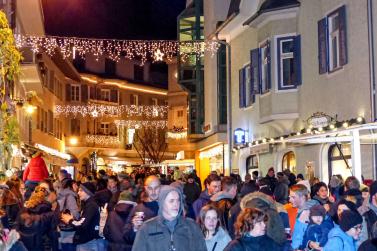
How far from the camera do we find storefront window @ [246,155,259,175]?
2866 cm

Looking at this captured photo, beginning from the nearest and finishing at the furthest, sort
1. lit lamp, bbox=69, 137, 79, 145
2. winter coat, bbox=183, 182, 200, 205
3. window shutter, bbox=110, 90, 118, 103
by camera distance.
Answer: winter coat, bbox=183, 182, 200, 205 < lit lamp, bbox=69, 137, 79, 145 < window shutter, bbox=110, 90, 118, 103

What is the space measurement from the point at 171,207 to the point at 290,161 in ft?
60.0

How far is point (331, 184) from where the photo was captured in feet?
48.3

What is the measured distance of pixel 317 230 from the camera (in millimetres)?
8586

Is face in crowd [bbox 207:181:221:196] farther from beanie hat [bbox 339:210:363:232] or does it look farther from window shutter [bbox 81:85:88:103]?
window shutter [bbox 81:85:88:103]

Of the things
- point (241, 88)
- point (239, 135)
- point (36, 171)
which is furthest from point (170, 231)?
point (241, 88)

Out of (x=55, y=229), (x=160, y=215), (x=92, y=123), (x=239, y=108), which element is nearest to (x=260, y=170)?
(x=239, y=108)

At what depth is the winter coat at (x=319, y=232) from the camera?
336 inches

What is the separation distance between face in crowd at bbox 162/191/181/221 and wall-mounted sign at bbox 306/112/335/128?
13786 mm

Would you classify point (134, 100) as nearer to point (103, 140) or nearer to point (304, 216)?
point (103, 140)

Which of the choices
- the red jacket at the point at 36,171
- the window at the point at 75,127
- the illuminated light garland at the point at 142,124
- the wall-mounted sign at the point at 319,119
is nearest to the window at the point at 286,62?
the wall-mounted sign at the point at 319,119

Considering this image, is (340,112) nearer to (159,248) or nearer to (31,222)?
(31,222)

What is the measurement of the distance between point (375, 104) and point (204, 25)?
21.7 meters

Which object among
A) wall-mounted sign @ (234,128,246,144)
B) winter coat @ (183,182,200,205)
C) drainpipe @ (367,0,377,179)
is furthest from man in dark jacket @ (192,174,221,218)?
wall-mounted sign @ (234,128,246,144)
